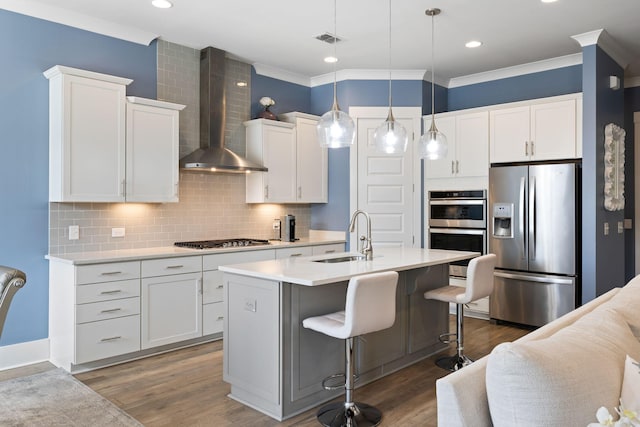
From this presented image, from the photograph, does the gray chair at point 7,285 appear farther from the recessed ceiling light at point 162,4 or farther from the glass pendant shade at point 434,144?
the glass pendant shade at point 434,144

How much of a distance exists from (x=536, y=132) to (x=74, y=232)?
447 centimetres

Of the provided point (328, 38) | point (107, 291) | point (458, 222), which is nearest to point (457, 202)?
point (458, 222)

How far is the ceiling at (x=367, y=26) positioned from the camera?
392cm

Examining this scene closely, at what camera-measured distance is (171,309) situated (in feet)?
13.7

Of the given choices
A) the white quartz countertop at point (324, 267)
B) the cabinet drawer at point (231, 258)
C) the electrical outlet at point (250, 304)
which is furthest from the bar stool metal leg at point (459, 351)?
the cabinet drawer at point (231, 258)

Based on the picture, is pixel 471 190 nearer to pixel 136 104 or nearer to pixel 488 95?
pixel 488 95

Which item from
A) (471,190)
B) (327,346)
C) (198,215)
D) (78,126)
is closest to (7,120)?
(78,126)

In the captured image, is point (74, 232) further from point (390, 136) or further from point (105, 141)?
point (390, 136)

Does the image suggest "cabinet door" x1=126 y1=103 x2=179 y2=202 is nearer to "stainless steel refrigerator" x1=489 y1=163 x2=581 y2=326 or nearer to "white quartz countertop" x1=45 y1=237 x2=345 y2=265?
"white quartz countertop" x1=45 y1=237 x2=345 y2=265

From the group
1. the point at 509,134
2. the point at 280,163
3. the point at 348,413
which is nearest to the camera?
the point at 348,413

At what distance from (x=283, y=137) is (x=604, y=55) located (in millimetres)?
3368

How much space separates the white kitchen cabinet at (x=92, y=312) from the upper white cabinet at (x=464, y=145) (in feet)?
11.5

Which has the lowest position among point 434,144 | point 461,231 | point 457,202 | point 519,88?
point 461,231

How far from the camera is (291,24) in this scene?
4340 mm
